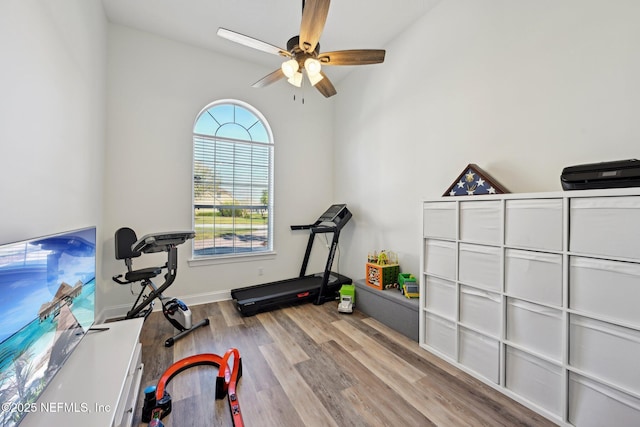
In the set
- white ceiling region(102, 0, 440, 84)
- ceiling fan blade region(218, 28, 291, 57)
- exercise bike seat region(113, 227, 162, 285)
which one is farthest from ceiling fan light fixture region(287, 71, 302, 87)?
exercise bike seat region(113, 227, 162, 285)

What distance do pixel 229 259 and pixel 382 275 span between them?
2141mm

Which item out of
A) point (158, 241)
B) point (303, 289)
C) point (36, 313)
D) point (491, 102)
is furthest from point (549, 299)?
point (158, 241)

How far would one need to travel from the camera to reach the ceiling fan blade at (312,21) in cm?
160

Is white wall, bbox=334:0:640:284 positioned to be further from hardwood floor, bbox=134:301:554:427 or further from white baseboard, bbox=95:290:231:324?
white baseboard, bbox=95:290:231:324

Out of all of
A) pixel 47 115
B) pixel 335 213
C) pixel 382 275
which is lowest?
pixel 382 275

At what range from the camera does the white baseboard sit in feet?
9.13

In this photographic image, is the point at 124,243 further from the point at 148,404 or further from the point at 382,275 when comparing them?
the point at 382,275

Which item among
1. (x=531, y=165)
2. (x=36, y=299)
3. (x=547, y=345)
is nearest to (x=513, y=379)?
(x=547, y=345)

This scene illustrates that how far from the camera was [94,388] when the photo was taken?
3.84 feet

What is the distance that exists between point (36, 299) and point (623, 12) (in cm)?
355

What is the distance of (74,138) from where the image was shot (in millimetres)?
1904

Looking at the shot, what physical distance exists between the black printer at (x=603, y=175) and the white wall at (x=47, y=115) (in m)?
2.97

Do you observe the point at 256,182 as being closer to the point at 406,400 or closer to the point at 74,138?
the point at 74,138

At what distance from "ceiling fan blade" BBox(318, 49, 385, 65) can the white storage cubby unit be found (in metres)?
1.37
